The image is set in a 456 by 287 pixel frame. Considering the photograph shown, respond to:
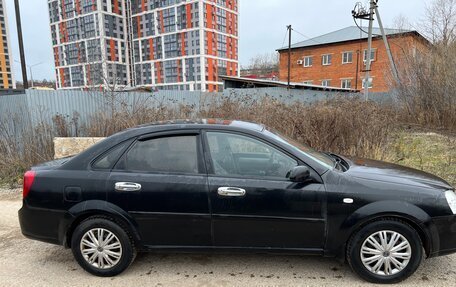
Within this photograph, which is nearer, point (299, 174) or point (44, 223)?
point (299, 174)

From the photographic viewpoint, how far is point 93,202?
307 centimetres

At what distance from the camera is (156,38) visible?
9519cm

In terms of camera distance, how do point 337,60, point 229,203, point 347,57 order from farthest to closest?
point 337,60, point 347,57, point 229,203

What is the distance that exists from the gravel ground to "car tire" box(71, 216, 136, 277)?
0.12m

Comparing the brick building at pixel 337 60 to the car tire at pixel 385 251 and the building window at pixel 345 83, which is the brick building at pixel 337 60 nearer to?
the building window at pixel 345 83

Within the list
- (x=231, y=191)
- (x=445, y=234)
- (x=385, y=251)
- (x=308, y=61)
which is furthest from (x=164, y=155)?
(x=308, y=61)

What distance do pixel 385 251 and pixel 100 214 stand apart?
9.32 feet

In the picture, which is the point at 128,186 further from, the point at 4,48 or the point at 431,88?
the point at 4,48

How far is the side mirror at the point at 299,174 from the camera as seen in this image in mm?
2891

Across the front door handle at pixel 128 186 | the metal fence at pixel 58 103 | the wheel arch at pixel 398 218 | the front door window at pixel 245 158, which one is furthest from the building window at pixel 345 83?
the front door handle at pixel 128 186

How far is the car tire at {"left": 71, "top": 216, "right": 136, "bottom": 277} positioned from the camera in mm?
3113

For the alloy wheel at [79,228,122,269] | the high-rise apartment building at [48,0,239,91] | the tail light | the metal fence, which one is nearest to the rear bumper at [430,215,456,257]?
the alloy wheel at [79,228,122,269]

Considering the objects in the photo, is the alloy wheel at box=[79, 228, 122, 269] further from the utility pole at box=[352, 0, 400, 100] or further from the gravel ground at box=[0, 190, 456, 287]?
the utility pole at box=[352, 0, 400, 100]

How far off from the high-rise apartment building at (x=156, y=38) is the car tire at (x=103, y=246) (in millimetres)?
83006
